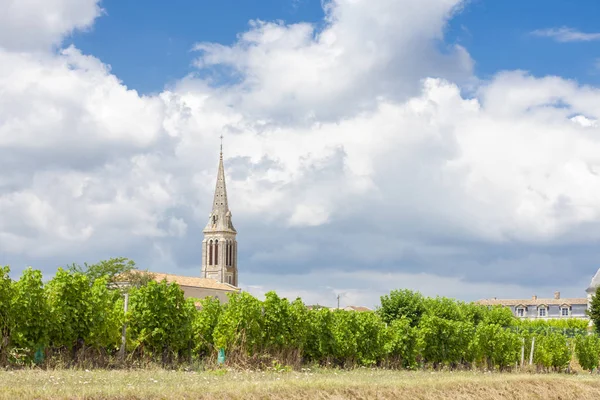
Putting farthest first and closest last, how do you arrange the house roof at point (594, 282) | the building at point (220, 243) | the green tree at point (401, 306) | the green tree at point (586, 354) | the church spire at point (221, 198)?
the church spire at point (221, 198)
the building at point (220, 243)
the house roof at point (594, 282)
the green tree at point (401, 306)
the green tree at point (586, 354)

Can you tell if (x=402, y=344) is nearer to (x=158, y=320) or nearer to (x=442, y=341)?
(x=442, y=341)

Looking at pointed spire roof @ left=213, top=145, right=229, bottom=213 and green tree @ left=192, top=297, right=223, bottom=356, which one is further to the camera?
Answer: pointed spire roof @ left=213, top=145, right=229, bottom=213

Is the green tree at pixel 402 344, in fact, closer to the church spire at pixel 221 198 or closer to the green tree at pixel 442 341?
the green tree at pixel 442 341

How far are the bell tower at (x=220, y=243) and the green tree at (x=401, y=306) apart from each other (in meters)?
116

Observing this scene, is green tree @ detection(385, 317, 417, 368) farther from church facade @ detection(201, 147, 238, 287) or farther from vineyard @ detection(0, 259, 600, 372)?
church facade @ detection(201, 147, 238, 287)

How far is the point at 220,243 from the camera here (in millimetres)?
186000

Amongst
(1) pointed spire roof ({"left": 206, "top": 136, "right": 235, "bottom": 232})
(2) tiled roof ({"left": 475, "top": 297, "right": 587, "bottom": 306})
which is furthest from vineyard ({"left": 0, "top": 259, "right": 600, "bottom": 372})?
(1) pointed spire roof ({"left": 206, "top": 136, "right": 235, "bottom": 232})

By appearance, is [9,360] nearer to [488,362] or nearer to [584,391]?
[584,391]

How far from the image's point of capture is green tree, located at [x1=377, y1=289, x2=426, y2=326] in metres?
68.1

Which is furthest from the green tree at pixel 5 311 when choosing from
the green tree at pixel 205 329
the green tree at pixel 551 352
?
the green tree at pixel 551 352

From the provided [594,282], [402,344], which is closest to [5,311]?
[402,344]

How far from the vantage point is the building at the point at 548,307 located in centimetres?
14112

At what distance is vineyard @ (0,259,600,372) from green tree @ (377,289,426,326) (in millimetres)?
26348

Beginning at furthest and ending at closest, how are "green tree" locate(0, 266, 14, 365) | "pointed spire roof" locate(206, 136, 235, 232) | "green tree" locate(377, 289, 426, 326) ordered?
"pointed spire roof" locate(206, 136, 235, 232) < "green tree" locate(377, 289, 426, 326) < "green tree" locate(0, 266, 14, 365)
